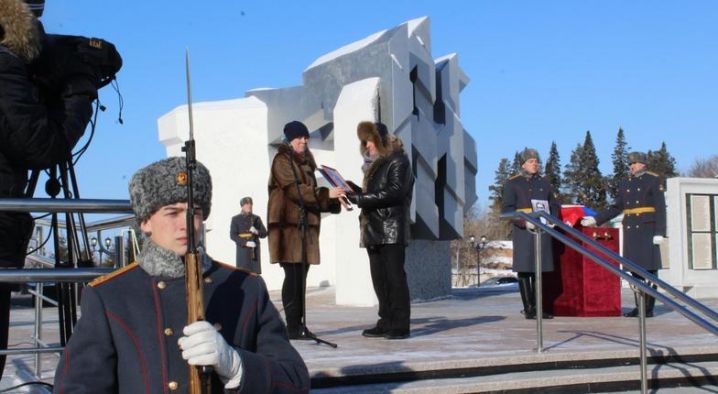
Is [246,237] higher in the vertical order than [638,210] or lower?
lower

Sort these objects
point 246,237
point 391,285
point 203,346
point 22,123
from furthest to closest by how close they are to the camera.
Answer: point 246,237 < point 391,285 < point 22,123 < point 203,346

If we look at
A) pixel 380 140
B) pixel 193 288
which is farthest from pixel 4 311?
pixel 380 140

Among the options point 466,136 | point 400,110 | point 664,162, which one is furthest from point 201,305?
point 664,162

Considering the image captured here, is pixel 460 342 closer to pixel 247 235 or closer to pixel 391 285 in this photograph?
pixel 391 285

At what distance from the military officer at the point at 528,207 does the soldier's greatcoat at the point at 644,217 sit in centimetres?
75

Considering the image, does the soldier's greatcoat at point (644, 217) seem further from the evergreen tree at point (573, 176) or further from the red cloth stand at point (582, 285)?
the evergreen tree at point (573, 176)

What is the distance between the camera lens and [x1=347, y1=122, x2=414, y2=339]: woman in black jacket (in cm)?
661

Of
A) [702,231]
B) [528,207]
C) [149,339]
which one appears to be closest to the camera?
[149,339]

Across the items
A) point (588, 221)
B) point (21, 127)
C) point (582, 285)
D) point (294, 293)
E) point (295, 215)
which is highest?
point (21, 127)

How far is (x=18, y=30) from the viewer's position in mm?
3381

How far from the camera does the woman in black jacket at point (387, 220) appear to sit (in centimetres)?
→ 661

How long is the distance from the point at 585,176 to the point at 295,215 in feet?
249

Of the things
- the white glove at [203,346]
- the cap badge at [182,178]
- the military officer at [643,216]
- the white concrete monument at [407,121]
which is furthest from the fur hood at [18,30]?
the white concrete monument at [407,121]

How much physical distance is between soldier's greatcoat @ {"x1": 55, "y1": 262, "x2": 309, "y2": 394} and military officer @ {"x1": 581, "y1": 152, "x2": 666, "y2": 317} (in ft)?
23.8
